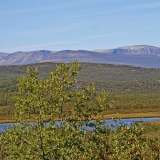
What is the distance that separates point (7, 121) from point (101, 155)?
113841mm

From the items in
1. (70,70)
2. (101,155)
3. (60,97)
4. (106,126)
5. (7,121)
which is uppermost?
(70,70)

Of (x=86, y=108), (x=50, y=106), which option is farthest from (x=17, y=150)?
(x=86, y=108)

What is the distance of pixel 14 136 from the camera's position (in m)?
20.5

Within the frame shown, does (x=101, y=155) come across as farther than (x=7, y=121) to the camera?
No

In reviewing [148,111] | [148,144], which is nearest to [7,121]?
[148,111]

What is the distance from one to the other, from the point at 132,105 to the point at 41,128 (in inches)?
5529

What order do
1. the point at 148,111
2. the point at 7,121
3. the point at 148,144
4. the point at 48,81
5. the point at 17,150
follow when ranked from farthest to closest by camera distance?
1. the point at 148,111
2. the point at 7,121
3. the point at 148,144
4. the point at 48,81
5. the point at 17,150

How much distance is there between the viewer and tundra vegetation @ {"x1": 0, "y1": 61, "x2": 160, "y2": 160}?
66.1ft

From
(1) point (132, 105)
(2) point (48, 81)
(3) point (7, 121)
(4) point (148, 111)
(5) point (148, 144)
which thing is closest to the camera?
(2) point (48, 81)

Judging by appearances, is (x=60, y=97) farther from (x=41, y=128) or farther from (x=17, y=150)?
(x=17, y=150)

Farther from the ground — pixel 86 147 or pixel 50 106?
pixel 50 106

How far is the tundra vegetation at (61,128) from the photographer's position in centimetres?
2014

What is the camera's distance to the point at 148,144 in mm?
23656

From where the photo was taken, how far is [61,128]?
20.8m
